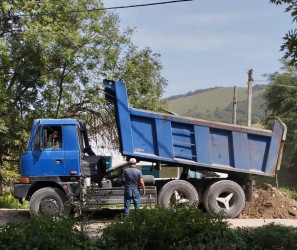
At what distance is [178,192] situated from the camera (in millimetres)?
15359

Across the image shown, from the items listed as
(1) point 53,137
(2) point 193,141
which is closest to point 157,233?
(1) point 53,137

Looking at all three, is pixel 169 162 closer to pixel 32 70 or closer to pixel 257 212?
pixel 257 212

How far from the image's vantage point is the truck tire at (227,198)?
15414mm

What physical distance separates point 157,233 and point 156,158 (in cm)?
766

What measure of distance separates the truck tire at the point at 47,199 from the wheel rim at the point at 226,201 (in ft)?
13.8

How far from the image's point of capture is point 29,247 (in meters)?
6.14

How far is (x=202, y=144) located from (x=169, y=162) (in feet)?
3.24

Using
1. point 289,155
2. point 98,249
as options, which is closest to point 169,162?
point 98,249

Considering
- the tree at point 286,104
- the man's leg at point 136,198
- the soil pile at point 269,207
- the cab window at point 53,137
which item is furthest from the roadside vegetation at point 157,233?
the tree at point 286,104

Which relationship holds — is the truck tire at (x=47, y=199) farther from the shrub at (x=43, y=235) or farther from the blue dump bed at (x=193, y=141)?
the shrub at (x=43, y=235)

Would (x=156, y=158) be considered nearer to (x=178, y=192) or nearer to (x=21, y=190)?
(x=178, y=192)

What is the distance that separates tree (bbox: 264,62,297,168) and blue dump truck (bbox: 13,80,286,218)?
1029 inches

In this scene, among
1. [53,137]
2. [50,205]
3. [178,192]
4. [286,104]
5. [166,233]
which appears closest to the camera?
[166,233]

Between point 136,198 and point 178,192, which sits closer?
point 136,198
